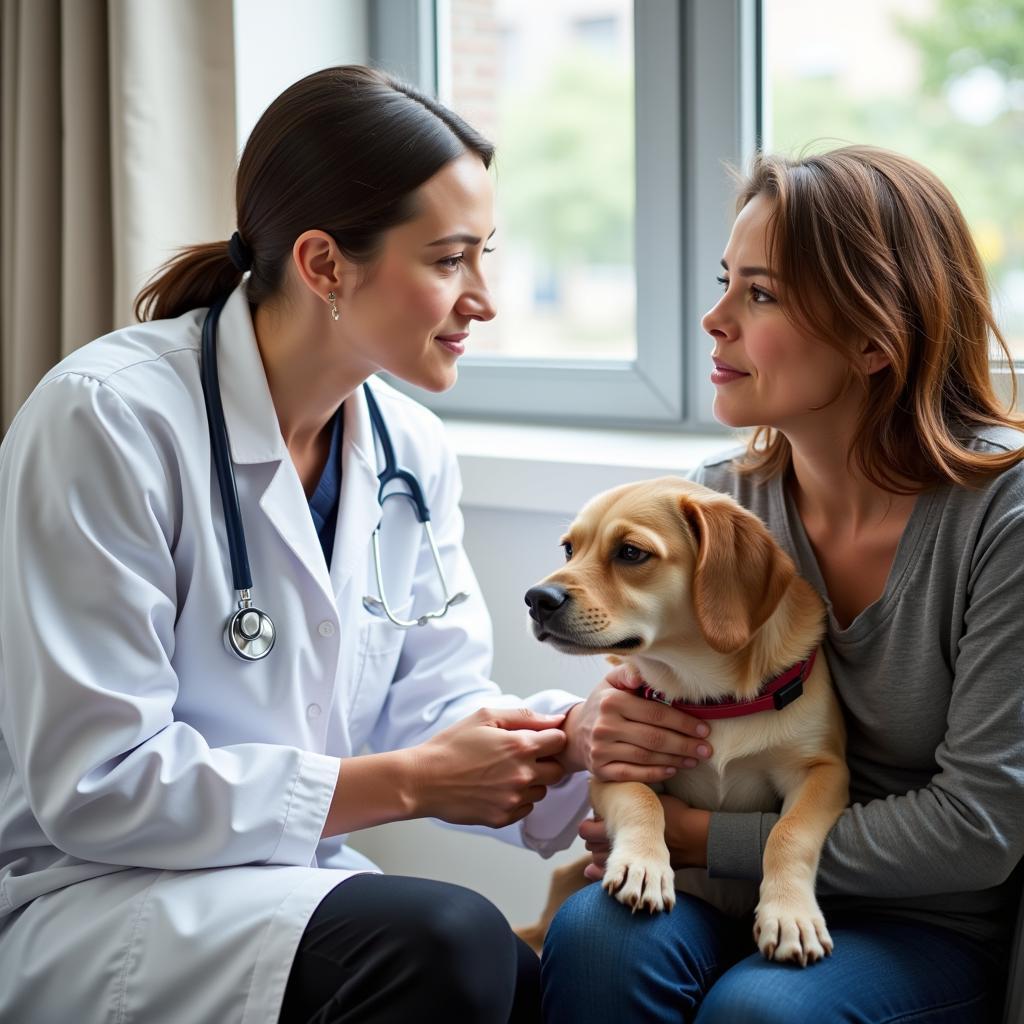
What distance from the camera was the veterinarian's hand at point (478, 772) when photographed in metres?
1.42

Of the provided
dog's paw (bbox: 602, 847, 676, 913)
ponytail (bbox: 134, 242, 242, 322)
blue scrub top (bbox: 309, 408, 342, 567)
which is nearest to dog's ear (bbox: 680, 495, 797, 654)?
dog's paw (bbox: 602, 847, 676, 913)

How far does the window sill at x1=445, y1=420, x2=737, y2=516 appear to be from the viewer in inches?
73.8

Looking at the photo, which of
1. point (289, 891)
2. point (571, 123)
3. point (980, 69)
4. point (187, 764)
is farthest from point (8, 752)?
point (980, 69)

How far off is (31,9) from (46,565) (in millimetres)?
1330

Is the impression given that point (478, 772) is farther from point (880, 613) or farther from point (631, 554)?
point (880, 613)

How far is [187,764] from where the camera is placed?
4.17 ft

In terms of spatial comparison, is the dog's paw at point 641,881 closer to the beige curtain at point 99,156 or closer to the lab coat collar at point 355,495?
the lab coat collar at point 355,495

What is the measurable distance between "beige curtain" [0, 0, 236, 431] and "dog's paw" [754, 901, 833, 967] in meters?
1.51

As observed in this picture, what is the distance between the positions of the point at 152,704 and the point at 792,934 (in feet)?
2.36

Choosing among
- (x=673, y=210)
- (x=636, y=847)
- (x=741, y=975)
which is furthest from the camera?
(x=673, y=210)

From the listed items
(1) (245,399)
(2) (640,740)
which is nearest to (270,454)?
(1) (245,399)

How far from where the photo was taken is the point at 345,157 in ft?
4.66

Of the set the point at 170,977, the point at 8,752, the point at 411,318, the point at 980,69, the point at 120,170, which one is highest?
the point at 980,69

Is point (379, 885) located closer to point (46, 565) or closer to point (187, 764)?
point (187, 764)
